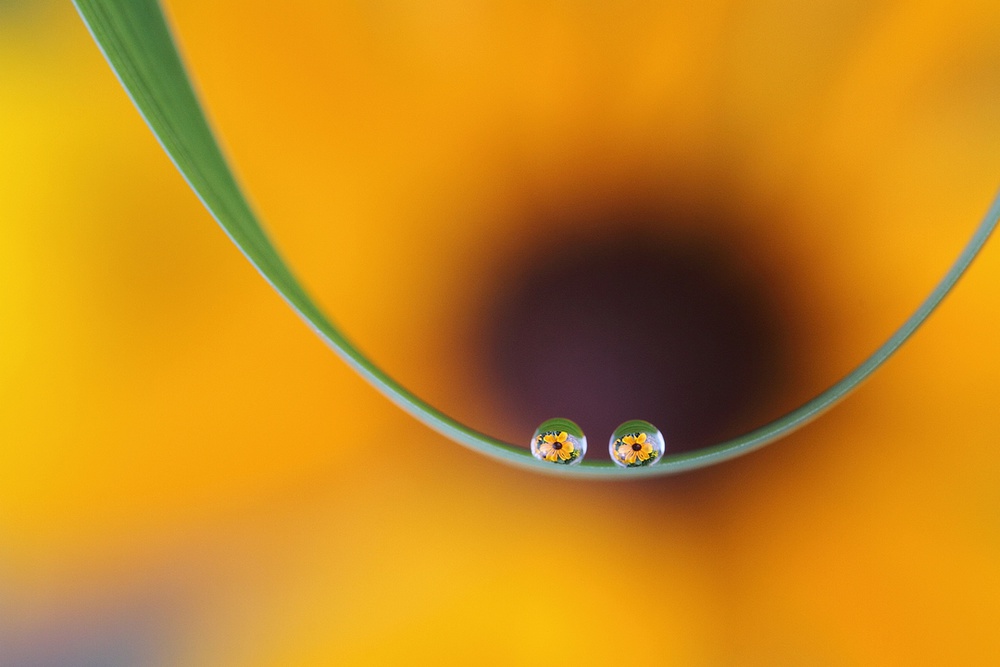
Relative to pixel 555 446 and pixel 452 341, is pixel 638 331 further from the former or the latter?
pixel 555 446

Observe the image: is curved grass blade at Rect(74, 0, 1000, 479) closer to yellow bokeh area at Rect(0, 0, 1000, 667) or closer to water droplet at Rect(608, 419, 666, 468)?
water droplet at Rect(608, 419, 666, 468)

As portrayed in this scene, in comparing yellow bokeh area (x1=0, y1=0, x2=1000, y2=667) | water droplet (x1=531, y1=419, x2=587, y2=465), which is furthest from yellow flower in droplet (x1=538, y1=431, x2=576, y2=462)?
yellow bokeh area (x1=0, y1=0, x2=1000, y2=667)

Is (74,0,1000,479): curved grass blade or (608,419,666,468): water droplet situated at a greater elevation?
(74,0,1000,479): curved grass blade

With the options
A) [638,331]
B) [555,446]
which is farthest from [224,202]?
[638,331]

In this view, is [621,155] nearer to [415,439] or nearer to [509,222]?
[509,222]

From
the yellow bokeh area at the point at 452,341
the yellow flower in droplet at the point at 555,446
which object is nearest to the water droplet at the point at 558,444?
the yellow flower in droplet at the point at 555,446

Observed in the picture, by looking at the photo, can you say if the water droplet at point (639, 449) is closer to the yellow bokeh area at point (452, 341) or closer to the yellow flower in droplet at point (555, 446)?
the yellow flower in droplet at point (555, 446)

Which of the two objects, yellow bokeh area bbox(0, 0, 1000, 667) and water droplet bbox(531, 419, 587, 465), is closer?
water droplet bbox(531, 419, 587, 465)

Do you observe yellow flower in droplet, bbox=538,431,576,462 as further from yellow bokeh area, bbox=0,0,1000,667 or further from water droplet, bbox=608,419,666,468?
yellow bokeh area, bbox=0,0,1000,667
